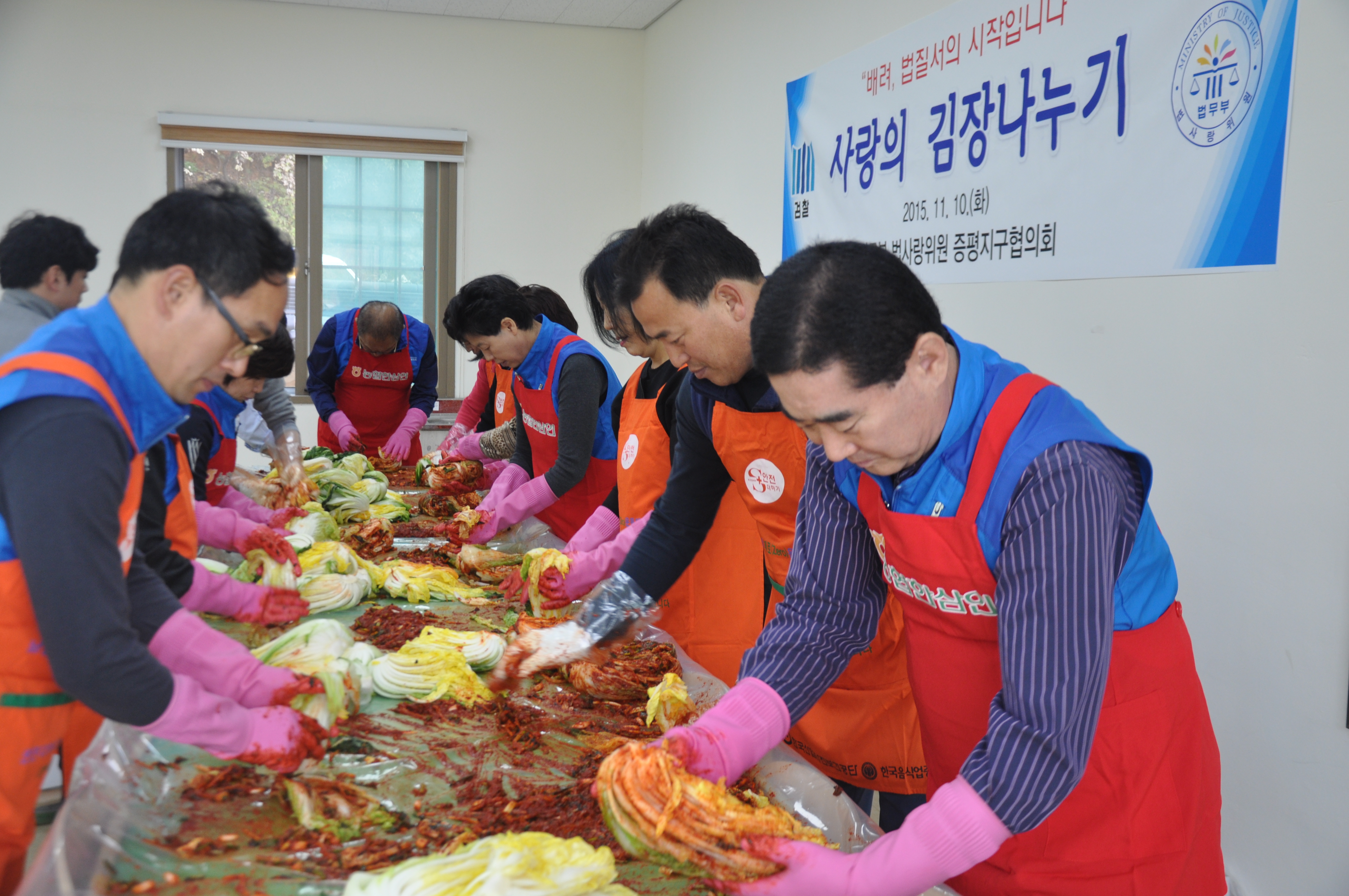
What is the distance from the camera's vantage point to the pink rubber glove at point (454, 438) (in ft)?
17.0

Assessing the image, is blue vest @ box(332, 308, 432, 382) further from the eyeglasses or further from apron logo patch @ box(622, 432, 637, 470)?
the eyeglasses

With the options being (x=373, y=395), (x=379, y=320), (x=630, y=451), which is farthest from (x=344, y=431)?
(x=630, y=451)

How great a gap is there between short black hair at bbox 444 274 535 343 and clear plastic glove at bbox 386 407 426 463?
164cm

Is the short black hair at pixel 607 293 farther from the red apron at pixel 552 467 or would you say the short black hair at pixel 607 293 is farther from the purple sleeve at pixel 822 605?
the purple sleeve at pixel 822 605

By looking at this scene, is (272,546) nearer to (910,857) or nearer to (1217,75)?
(910,857)

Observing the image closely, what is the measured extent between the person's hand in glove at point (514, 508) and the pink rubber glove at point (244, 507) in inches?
29.4

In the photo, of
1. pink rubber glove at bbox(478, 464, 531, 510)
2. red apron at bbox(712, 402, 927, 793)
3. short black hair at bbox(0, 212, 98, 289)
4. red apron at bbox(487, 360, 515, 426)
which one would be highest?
short black hair at bbox(0, 212, 98, 289)

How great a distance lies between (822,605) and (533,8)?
23.2ft

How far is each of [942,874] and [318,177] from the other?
754 centimetres

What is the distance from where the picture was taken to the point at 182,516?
7.53 ft

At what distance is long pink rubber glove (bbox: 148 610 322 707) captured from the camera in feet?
5.58

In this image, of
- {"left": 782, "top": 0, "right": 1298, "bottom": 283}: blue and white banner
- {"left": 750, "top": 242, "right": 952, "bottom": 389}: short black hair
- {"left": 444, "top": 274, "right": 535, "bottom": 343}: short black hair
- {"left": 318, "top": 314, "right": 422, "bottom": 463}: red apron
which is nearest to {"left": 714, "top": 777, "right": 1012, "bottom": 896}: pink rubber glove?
{"left": 750, "top": 242, "right": 952, "bottom": 389}: short black hair

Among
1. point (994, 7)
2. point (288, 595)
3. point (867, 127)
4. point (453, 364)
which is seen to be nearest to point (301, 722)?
point (288, 595)

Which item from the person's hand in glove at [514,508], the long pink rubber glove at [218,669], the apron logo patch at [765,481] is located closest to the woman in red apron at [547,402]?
the person's hand in glove at [514,508]
